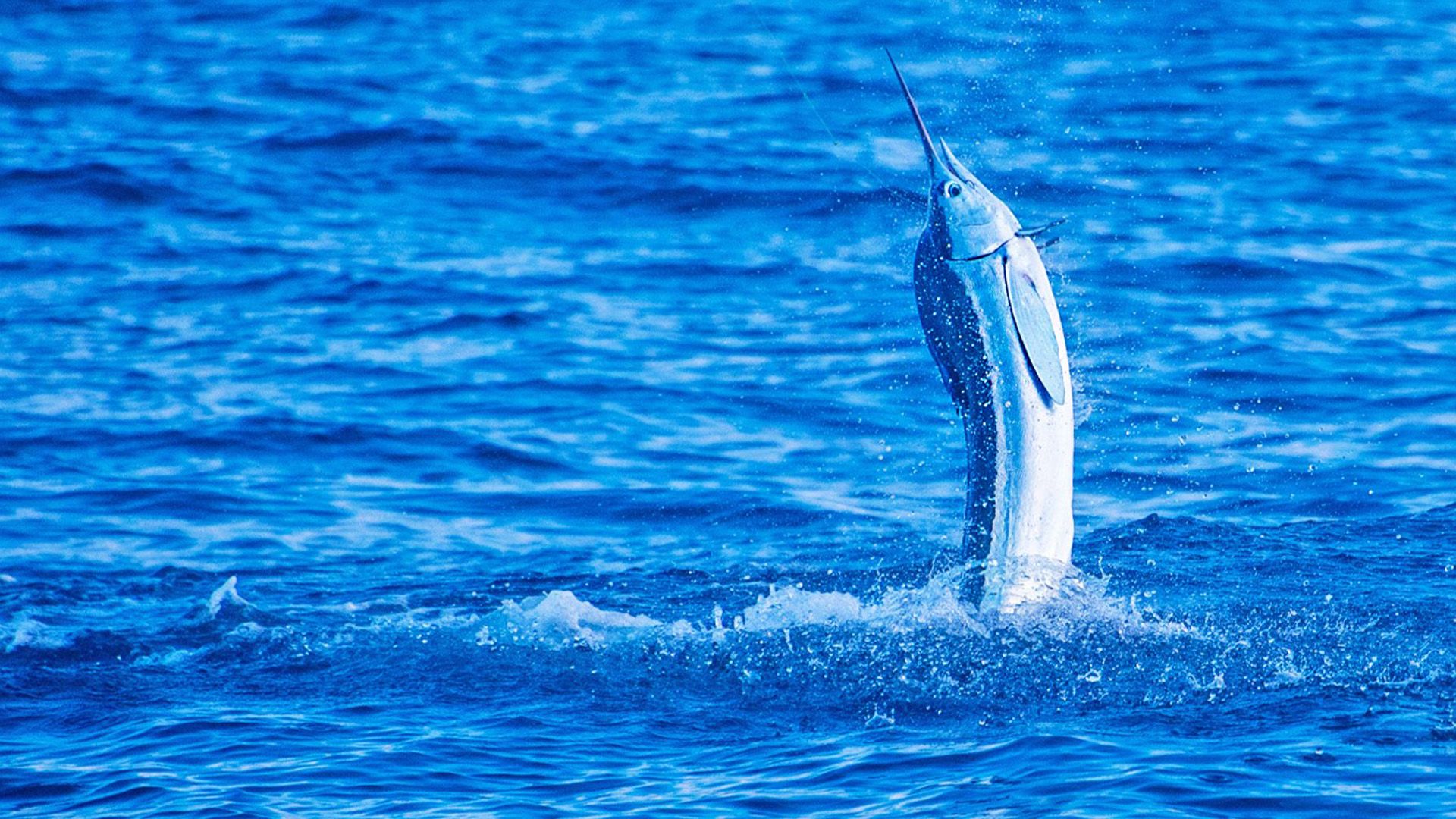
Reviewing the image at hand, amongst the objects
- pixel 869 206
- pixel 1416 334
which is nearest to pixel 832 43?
pixel 869 206

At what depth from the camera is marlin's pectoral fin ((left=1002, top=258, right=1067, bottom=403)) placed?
25.2 ft

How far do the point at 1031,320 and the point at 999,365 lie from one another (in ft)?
0.73

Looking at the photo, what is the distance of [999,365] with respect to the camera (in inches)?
307

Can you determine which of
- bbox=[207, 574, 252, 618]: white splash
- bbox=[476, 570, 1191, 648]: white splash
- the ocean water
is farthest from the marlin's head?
bbox=[207, 574, 252, 618]: white splash

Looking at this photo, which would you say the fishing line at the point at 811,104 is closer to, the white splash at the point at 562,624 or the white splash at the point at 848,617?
the white splash at the point at 848,617

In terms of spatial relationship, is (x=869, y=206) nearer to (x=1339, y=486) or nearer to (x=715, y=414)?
(x=715, y=414)

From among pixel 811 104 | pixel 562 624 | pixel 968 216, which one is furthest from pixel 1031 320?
pixel 811 104

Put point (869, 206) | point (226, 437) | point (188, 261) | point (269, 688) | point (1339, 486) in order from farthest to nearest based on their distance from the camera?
1. point (869, 206)
2. point (188, 261)
3. point (226, 437)
4. point (1339, 486)
5. point (269, 688)

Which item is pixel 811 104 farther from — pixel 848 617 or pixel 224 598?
pixel 848 617

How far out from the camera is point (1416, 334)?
49.2 feet

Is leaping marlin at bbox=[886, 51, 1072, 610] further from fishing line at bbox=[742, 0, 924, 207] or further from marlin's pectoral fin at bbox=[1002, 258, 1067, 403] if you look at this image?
fishing line at bbox=[742, 0, 924, 207]

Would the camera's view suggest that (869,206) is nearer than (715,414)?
No

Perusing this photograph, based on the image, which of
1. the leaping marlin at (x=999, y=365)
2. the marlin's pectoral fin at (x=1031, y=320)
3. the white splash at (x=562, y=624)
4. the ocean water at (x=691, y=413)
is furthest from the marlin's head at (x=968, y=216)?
the white splash at (x=562, y=624)

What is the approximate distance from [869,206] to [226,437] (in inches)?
286
